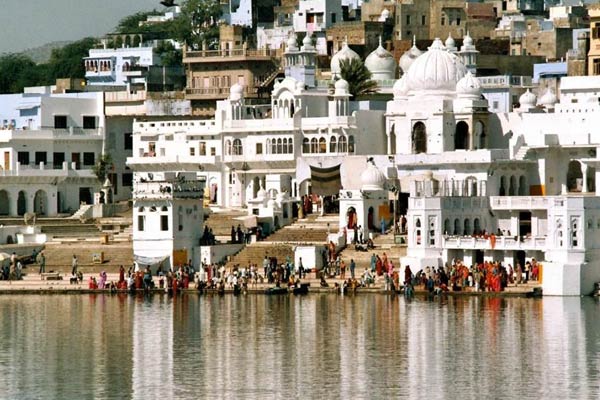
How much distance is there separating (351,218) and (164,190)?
6.02 metres

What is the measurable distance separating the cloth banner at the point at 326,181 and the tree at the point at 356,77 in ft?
21.6

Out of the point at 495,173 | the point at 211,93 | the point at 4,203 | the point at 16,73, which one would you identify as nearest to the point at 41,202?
the point at 4,203

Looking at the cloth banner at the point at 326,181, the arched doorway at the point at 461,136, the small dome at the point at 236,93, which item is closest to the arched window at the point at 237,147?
the small dome at the point at 236,93

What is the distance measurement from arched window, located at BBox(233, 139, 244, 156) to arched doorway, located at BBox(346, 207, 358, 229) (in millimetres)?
10149

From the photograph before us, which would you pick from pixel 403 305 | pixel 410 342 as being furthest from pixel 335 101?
pixel 410 342

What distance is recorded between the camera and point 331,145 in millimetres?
77625

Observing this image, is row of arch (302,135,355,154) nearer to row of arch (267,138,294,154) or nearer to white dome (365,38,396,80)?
row of arch (267,138,294,154)

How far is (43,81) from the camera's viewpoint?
363 feet

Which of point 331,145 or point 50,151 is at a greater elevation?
point 50,151

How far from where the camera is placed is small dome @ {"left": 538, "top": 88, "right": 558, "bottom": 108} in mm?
77062

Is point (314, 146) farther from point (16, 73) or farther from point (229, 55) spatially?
point (16, 73)

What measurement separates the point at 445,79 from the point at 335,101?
4.07 m

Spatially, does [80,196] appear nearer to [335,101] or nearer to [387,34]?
[335,101]

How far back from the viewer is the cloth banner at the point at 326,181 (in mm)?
75375
